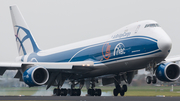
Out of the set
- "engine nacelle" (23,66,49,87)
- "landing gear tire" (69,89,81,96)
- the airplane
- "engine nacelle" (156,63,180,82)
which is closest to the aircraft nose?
the airplane

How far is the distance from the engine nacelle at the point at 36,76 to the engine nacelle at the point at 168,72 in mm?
9164

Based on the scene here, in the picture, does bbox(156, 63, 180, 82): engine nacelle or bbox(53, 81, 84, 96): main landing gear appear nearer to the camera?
bbox(156, 63, 180, 82): engine nacelle

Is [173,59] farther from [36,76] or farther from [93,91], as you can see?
[36,76]

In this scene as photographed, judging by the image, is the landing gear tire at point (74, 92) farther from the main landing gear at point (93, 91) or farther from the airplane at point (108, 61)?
the main landing gear at point (93, 91)

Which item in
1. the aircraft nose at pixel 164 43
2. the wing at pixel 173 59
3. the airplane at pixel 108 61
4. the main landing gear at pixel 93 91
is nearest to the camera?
the aircraft nose at pixel 164 43

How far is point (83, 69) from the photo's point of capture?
32.8 m

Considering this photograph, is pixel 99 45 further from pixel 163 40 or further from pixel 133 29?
pixel 163 40

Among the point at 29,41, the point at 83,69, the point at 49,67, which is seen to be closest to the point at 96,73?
the point at 83,69

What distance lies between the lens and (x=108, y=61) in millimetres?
30750

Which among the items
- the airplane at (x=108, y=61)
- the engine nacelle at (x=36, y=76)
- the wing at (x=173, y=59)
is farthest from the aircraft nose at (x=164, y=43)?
the engine nacelle at (x=36, y=76)

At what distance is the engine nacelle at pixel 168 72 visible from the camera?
30812mm

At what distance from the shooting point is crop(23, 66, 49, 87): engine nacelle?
30031 millimetres

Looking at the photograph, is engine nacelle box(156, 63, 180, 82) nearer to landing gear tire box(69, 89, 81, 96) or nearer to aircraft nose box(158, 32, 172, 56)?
aircraft nose box(158, 32, 172, 56)

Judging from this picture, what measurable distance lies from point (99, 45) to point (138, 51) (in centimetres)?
491
